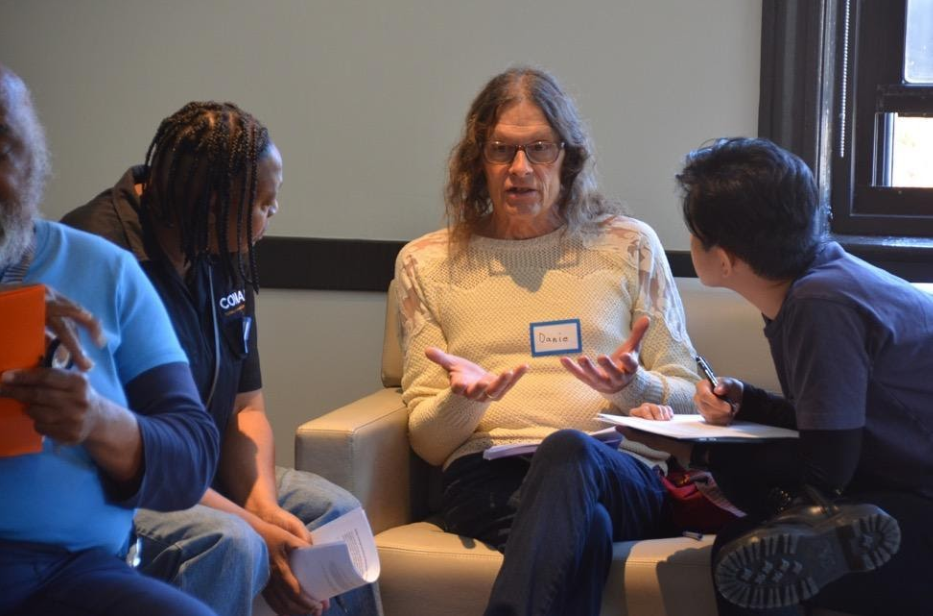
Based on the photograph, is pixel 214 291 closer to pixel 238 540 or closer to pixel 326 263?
pixel 238 540

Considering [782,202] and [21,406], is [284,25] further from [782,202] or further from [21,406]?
[21,406]

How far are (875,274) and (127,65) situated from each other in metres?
2.43

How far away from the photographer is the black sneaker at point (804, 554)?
6.05 feet

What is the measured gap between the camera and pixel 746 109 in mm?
3188

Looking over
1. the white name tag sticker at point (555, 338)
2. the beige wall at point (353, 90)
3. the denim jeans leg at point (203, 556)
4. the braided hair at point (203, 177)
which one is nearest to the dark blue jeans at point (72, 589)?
the denim jeans leg at point (203, 556)

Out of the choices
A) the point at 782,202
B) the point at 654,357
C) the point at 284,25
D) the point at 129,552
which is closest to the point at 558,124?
the point at 654,357

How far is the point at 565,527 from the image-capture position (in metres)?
2.23

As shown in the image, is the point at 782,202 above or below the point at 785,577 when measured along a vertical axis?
above

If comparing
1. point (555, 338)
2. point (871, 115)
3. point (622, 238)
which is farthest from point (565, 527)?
point (871, 115)

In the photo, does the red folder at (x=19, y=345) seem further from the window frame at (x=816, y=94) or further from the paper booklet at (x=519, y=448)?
the window frame at (x=816, y=94)

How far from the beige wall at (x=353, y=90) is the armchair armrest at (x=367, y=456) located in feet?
2.70

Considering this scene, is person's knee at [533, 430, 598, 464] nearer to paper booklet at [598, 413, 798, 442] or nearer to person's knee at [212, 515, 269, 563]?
paper booklet at [598, 413, 798, 442]

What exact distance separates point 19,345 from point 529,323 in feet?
4.99

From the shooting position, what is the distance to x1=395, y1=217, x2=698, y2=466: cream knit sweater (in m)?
2.65
